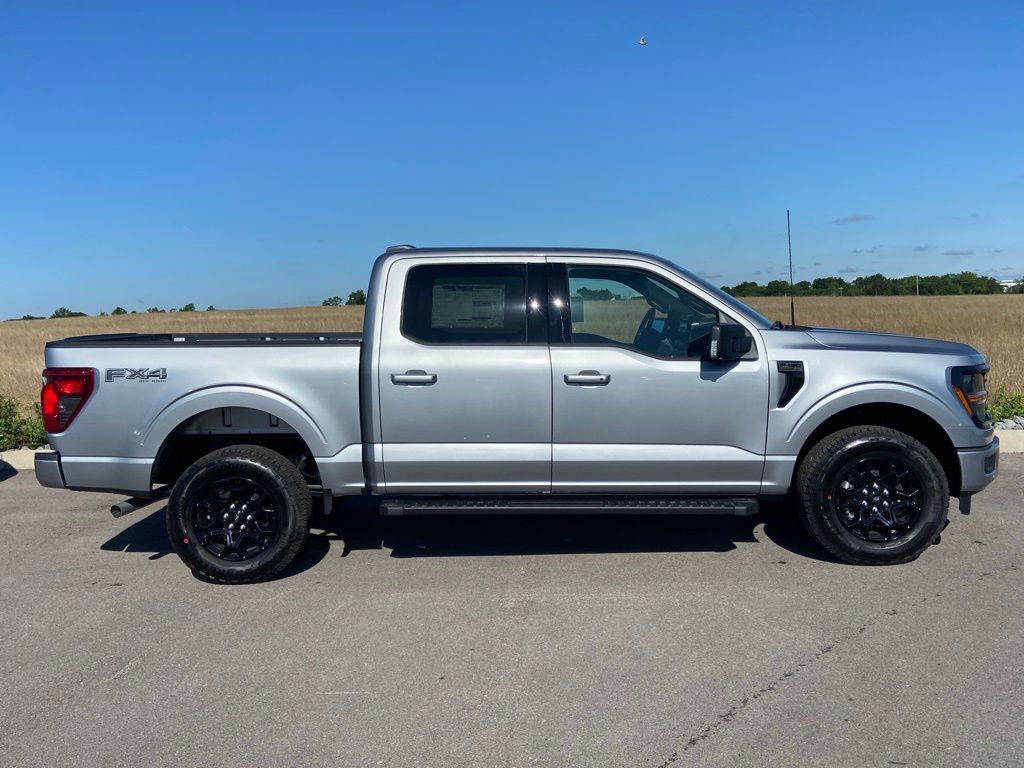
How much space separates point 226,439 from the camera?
5.43 meters

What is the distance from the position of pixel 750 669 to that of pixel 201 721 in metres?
2.38

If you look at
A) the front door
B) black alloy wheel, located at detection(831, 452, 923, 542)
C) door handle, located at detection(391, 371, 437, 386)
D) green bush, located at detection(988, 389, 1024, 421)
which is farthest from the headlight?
green bush, located at detection(988, 389, 1024, 421)

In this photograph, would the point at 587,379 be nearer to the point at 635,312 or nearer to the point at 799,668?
the point at 635,312

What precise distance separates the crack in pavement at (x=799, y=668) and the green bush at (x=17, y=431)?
303 inches

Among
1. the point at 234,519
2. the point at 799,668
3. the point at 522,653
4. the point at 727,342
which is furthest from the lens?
the point at 234,519

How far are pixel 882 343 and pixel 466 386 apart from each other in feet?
A: 8.57

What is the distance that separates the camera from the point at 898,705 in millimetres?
3500

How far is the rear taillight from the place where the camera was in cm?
499

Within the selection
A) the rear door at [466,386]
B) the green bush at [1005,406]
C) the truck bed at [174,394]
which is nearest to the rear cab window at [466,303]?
the rear door at [466,386]

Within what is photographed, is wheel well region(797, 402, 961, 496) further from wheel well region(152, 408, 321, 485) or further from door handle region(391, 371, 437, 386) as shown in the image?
wheel well region(152, 408, 321, 485)

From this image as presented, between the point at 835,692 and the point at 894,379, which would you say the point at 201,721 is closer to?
the point at 835,692

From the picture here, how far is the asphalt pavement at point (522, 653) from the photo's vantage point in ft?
10.7

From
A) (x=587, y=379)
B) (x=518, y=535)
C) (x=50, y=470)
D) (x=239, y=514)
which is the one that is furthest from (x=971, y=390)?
(x=50, y=470)

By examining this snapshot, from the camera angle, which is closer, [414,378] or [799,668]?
[799,668]
